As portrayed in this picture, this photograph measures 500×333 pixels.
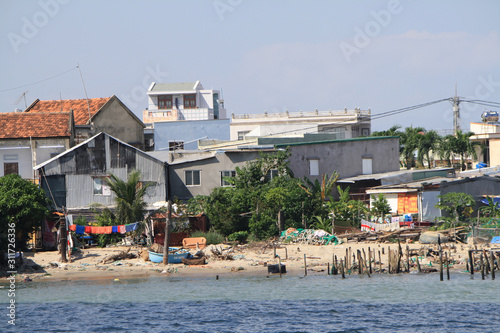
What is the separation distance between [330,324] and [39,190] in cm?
1873

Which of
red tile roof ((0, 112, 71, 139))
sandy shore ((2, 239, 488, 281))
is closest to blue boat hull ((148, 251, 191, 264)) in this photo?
sandy shore ((2, 239, 488, 281))

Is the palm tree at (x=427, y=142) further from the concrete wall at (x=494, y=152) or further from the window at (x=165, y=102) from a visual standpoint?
the window at (x=165, y=102)

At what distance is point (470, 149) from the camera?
206 ft

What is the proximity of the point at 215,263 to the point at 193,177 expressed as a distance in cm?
1037

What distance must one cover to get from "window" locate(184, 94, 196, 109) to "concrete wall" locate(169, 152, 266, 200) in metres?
31.0

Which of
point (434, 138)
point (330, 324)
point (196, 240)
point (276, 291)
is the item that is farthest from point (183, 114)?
point (330, 324)

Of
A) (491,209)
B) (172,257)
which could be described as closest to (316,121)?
(491,209)

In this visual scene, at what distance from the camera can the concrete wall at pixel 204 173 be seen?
46.3m

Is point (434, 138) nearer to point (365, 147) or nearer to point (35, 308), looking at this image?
point (365, 147)

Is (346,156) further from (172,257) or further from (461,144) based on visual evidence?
(461,144)

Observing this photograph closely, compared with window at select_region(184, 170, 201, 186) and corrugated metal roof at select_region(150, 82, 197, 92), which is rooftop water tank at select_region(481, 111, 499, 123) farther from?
window at select_region(184, 170, 201, 186)

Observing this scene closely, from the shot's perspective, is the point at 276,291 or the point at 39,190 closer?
the point at 276,291

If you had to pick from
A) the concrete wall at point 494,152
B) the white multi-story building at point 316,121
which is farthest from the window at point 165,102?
the concrete wall at point 494,152

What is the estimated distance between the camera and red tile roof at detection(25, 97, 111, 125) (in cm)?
5485
